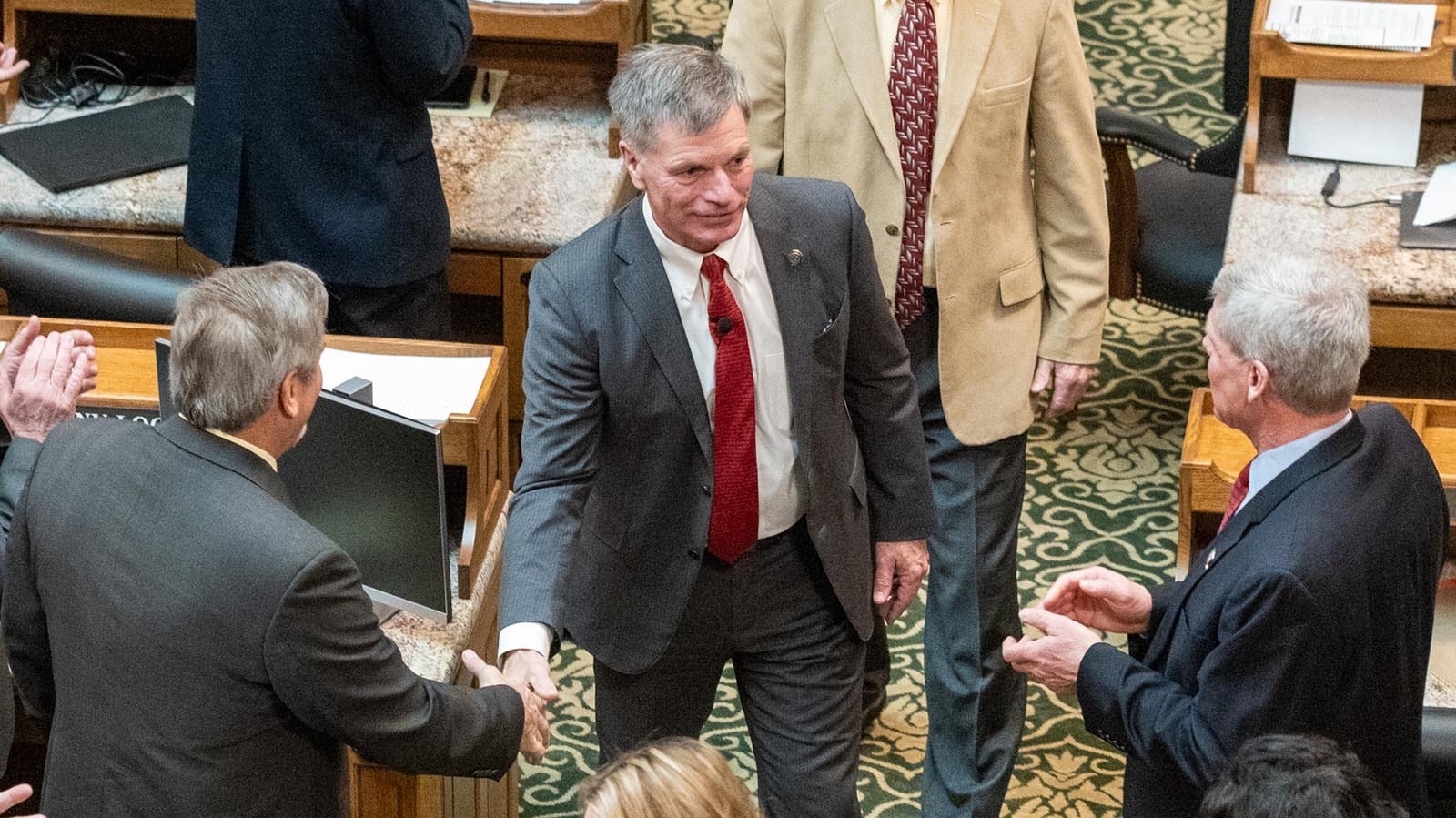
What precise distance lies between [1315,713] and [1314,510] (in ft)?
0.87

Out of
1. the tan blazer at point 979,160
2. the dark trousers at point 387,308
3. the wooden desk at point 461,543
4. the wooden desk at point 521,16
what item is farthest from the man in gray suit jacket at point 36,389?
the wooden desk at point 521,16

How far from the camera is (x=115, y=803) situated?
2.48 metres

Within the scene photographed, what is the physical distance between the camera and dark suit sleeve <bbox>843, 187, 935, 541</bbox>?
2.84 metres

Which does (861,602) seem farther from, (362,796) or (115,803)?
(115,803)

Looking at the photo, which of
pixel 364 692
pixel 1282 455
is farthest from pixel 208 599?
pixel 1282 455

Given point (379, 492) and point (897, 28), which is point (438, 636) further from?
point (897, 28)

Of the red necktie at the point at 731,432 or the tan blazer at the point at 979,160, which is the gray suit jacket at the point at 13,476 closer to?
the red necktie at the point at 731,432

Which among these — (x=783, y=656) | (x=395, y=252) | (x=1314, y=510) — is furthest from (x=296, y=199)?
(x=1314, y=510)

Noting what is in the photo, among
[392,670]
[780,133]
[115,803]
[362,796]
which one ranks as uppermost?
[780,133]

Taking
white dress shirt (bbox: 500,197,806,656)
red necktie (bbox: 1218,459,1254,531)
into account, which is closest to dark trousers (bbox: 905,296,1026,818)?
white dress shirt (bbox: 500,197,806,656)

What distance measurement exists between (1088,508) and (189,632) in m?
3.03

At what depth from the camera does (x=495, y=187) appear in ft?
14.9

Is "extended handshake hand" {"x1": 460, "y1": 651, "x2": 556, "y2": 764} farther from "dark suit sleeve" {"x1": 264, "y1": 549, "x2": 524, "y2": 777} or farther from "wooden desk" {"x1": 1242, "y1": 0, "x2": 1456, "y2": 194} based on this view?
"wooden desk" {"x1": 1242, "y1": 0, "x2": 1456, "y2": 194}

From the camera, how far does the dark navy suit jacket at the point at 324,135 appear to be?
11.8 feet
